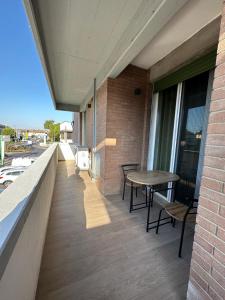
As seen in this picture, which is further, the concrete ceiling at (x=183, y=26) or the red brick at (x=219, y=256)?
the concrete ceiling at (x=183, y=26)

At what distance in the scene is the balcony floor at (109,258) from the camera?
4.20 feet

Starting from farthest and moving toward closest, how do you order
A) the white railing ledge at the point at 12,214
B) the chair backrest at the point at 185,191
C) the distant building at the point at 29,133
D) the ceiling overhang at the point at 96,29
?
the distant building at the point at 29,133, the chair backrest at the point at 185,191, the ceiling overhang at the point at 96,29, the white railing ledge at the point at 12,214

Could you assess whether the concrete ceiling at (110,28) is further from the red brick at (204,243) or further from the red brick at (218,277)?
the red brick at (218,277)

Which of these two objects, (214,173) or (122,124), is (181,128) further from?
(214,173)

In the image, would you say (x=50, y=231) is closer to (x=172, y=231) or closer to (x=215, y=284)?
(x=172, y=231)

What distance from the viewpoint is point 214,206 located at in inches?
37.5

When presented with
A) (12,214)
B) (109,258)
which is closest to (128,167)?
(109,258)

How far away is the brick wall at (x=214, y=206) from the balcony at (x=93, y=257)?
1.52 feet

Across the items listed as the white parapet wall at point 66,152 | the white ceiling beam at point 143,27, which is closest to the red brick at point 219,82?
the white ceiling beam at point 143,27

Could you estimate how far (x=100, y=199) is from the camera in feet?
10.1

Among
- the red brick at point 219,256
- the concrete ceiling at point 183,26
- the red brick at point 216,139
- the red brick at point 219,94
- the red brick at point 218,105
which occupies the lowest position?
the red brick at point 219,256

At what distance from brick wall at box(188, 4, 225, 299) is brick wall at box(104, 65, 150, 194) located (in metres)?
2.23

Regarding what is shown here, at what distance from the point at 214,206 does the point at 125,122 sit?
8.14 feet

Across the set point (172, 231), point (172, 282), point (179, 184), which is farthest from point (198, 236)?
point (179, 184)
